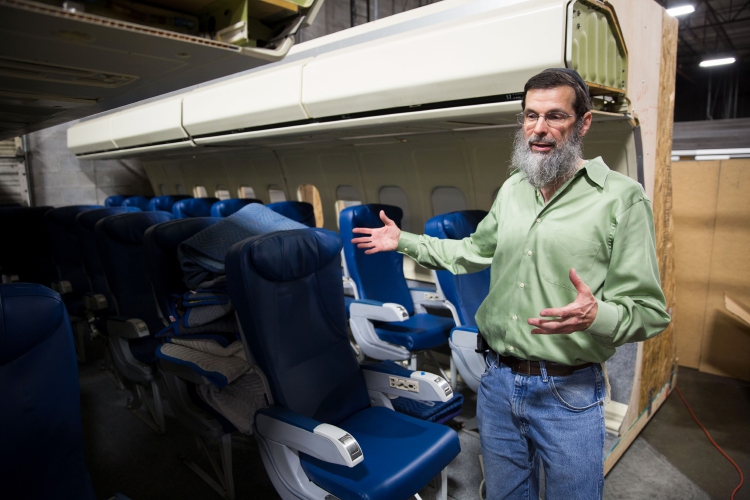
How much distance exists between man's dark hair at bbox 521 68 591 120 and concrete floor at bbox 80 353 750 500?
2.10m

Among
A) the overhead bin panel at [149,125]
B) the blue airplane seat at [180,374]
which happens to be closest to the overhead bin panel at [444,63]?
the blue airplane seat at [180,374]

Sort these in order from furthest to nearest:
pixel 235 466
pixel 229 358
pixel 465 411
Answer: pixel 465 411 < pixel 235 466 < pixel 229 358

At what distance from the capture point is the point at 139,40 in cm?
128

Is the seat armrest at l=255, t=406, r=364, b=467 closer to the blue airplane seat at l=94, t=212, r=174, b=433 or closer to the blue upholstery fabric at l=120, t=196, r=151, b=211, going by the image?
the blue airplane seat at l=94, t=212, r=174, b=433

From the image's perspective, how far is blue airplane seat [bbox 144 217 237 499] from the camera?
2561 millimetres

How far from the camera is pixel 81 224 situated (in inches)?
155

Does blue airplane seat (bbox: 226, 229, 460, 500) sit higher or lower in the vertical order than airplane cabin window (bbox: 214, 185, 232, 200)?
lower

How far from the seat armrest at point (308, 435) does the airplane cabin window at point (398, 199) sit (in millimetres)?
3017

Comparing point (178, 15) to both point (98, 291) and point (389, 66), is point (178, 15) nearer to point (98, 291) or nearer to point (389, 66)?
point (389, 66)

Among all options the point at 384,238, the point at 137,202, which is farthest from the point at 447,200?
the point at 137,202

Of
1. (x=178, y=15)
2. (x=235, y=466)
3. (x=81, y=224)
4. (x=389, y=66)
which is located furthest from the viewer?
(x=81, y=224)

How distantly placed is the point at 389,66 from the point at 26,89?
1726 millimetres

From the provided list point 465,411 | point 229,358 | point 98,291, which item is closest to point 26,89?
point 229,358

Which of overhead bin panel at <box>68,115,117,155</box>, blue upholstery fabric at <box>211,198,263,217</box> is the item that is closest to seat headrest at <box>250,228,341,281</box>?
blue upholstery fabric at <box>211,198,263,217</box>
